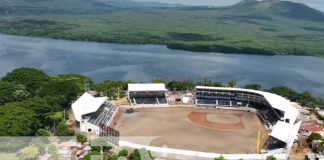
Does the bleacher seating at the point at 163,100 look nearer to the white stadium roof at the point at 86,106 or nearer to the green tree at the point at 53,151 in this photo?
the white stadium roof at the point at 86,106

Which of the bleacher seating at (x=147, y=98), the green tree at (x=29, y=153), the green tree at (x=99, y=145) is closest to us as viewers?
the green tree at (x=29, y=153)

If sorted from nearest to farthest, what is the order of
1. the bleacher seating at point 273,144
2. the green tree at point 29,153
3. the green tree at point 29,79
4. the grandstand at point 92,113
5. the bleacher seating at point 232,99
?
the green tree at point 29,153 < the bleacher seating at point 273,144 < the grandstand at point 92,113 < the bleacher seating at point 232,99 < the green tree at point 29,79

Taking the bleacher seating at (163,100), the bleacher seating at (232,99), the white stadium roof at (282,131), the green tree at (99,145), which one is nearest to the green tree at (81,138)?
the green tree at (99,145)

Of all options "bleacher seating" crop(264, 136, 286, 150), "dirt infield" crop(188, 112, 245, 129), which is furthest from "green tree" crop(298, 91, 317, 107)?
"bleacher seating" crop(264, 136, 286, 150)

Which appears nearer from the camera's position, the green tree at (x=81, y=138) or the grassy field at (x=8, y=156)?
the grassy field at (x=8, y=156)

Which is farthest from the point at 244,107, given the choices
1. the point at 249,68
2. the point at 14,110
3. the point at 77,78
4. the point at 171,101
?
the point at 249,68

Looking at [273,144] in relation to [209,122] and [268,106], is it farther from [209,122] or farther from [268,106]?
[268,106]

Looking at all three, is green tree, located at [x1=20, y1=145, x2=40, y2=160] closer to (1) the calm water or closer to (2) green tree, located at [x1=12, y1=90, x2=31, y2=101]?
(2) green tree, located at [x1=12, y1=90, x2=31, y2=101]

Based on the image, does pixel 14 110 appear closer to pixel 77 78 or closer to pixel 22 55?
pixel 77 78
